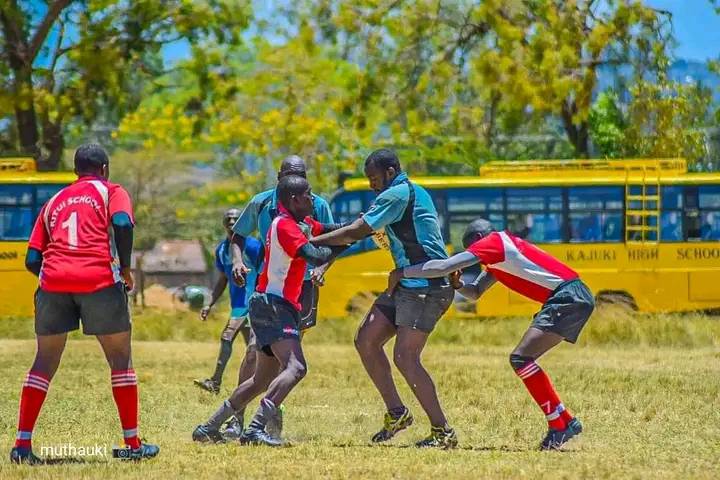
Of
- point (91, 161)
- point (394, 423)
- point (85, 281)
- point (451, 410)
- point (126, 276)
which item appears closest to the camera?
point (85, 281)

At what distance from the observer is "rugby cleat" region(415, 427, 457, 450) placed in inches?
368

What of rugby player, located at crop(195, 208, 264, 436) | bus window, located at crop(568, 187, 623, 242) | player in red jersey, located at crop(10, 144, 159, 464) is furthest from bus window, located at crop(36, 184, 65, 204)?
player in red jersey, located at crop(10, 144, 159, 464)

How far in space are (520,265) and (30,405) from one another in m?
2.99

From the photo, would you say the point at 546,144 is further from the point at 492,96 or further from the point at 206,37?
the point at 206,37

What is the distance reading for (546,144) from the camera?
143 ft

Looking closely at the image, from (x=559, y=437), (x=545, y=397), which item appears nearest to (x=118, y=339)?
(x=545, y=397)

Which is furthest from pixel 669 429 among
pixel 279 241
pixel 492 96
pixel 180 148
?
pixel 180 148

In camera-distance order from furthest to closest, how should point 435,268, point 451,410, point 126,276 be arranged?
1. point 451,410
2. point 435,268
3. point 126,276

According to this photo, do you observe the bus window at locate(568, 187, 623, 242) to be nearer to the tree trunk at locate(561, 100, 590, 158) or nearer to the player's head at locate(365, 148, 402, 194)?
the tree trunk at locate(561, 100, 590, 158)

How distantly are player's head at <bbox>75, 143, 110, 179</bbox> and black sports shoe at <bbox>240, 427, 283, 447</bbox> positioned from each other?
1.78 m

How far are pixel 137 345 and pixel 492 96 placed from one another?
14.6 meters

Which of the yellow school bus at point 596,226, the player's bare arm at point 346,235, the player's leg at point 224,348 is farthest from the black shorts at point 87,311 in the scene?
the yellow school bus at point 596,226

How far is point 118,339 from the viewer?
27.9 ft

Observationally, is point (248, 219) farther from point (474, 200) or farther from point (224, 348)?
point (474, 200)
